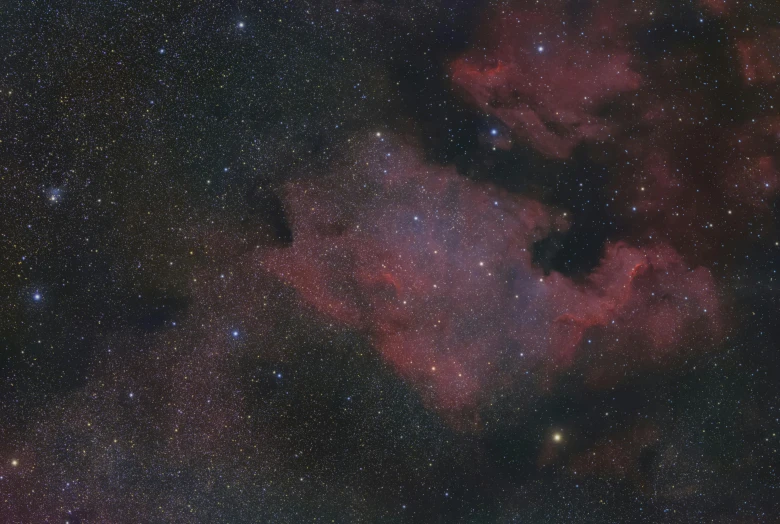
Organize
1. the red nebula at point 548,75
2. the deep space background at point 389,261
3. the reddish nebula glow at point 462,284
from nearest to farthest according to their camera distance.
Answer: the deep space background at point 389,261 < the red nebula at point 548,75 < the reddish nebula glow at point 462,284

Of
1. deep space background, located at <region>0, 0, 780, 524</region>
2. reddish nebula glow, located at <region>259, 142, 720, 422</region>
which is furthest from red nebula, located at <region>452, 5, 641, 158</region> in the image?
reddish nebula glow, located at <region>259, 142, 720, 422</region>

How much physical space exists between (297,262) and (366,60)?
11.6 feet

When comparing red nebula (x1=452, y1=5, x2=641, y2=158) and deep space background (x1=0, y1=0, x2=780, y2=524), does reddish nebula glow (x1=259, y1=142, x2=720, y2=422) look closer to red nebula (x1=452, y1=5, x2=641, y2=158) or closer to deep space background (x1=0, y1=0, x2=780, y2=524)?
deep space background (x1=0, y1=0, x2=780, y2=524)

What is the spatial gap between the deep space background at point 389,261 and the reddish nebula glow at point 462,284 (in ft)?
0.14

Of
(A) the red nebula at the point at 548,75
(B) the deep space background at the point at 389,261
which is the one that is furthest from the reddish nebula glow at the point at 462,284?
(A) the red nebula at the point at 548,75

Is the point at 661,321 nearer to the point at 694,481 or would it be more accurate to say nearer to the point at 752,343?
the point at 752,343

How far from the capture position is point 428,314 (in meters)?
7.87

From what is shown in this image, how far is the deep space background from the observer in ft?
21.9

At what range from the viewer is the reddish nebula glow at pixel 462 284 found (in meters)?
7.48

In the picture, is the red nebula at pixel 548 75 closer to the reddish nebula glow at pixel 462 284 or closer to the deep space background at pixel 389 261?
the deep space background at pixel 389 261

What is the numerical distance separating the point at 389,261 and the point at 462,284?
139 cm

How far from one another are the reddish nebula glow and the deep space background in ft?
0.14

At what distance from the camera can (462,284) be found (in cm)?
783

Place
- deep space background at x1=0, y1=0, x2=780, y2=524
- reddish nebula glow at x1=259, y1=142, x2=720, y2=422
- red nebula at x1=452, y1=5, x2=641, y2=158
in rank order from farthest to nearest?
reddish nebula glow at x1=259, y1=142, x2=720, y2=422 < red nebula at x1=452, y1=5, x2=641, y2=158 < deep space background at x1=0, y1=0, x2=780, y2=524
